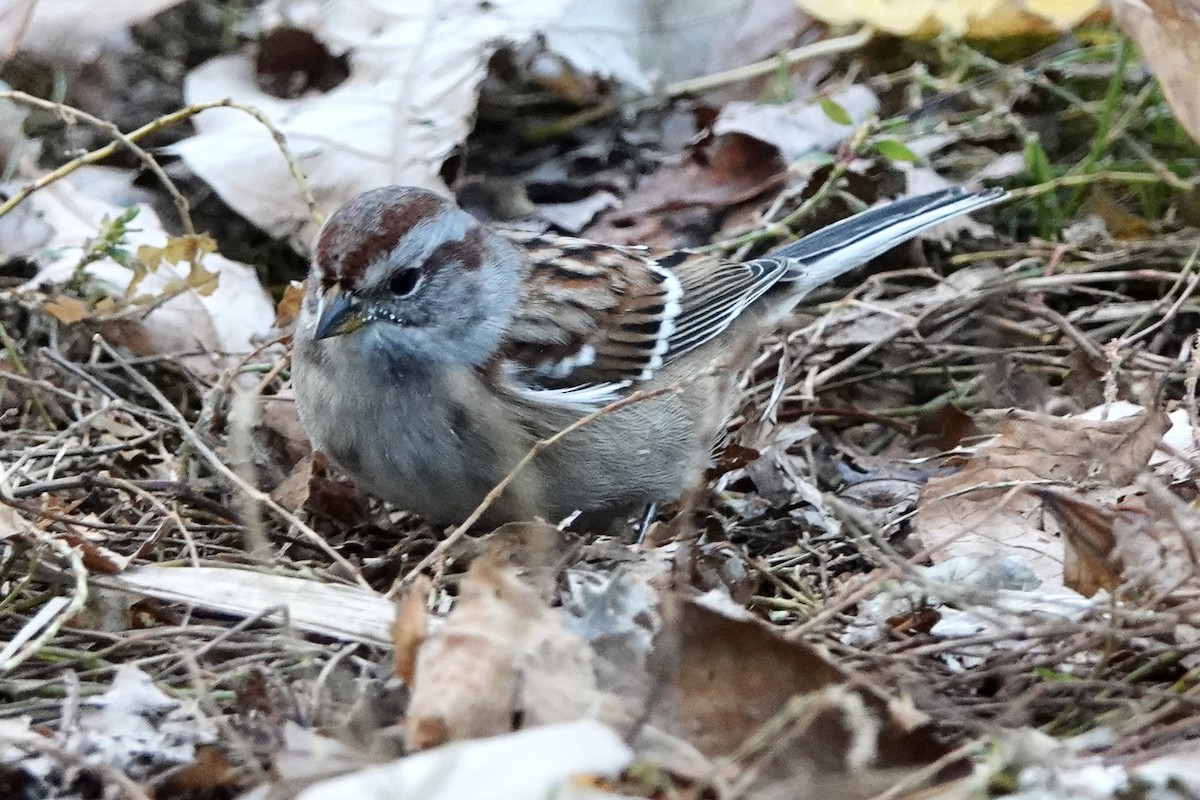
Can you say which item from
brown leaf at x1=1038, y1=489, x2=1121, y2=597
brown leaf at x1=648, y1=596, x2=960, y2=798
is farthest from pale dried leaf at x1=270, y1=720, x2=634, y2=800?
brown leaf at x1=1038, y1=489, x2=1121, y2=597

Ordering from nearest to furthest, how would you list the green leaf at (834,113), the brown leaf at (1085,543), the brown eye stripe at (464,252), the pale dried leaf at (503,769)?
1. the pale dried leaf at (503,769)
2. the brown leaf at (1085,543)
3. the brown eye stripe at (464,252)
4. the green leaf at (834,113)

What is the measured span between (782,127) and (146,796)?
3.82 meters

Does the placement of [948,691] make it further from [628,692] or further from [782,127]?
[782,127]

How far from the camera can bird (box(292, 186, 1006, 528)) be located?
3.37m

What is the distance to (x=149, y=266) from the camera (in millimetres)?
4129

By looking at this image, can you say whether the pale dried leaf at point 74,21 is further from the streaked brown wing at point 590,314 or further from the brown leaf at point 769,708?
the brown leaf at point 769,708

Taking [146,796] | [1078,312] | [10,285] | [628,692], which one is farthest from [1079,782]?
[10,285]

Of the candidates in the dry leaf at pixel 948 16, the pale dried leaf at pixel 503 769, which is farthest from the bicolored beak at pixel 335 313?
the dry leaf at pixel 948 16

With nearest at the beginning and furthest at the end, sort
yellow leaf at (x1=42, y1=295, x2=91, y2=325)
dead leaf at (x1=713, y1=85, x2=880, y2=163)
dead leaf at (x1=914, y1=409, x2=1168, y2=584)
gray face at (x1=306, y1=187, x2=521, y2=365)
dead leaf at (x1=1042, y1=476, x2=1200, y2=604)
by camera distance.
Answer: dead leaf at (x1=1042, y1=476, x2=1200, y2=604) < dead leaf at (x1=914, y1=409, x2=1168, y2=584) < gray face at (x1=306, y1=187, x2=521, y2=365) < yellow leaf at (x1=42, y1=295, x2=91, y2=325) < dead leaf at (x1=713, y1=85, x2=880, y2=163)

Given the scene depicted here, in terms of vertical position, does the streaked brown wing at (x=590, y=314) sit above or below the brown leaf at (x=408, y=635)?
above

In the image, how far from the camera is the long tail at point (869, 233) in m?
4.45

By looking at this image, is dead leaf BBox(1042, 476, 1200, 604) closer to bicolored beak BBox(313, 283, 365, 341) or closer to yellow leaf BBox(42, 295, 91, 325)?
bicolored beak BBox(313, 283, 365, 341)

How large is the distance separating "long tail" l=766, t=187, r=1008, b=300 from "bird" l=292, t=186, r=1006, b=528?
0.52 m

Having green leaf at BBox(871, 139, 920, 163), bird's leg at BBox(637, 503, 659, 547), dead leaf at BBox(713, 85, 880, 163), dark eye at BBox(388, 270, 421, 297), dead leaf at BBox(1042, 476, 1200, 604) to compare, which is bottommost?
bird's leg at BBox(637, 503, 659, 547)
